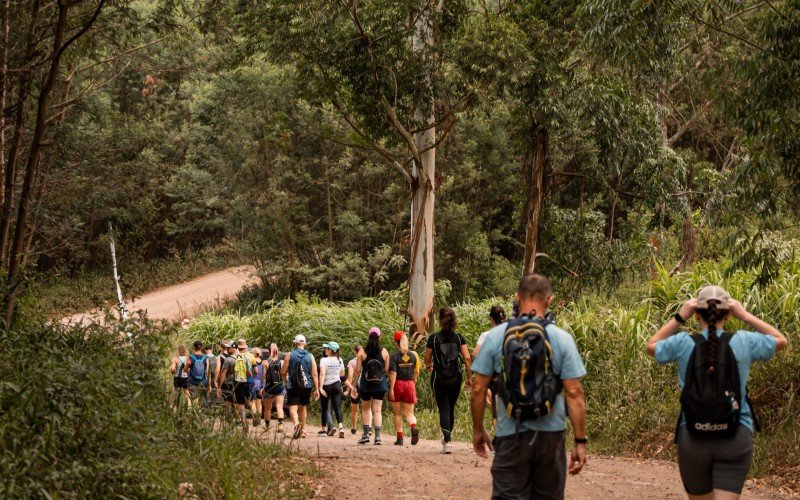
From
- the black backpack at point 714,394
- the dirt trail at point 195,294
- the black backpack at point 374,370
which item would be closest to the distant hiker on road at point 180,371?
the black backpack at point 374,370

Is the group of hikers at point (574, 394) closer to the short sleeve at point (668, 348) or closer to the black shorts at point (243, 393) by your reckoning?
the short sleeve at point (668, 348)

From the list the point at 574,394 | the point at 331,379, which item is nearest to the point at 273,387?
the point at 331,379

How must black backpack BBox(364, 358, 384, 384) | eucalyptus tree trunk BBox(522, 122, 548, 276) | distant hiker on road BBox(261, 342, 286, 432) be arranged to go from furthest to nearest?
eucalyptus tree trunk BBox(522, 122, 548, 276) → distant hiker on road BBox(261, 342, 286, 432) → black backpack BBox(364, 358, 384, 384)

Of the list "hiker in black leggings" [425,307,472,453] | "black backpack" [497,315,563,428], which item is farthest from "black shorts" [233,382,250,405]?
"black backpack" [497,315,563,428]

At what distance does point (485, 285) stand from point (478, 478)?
2624 cm

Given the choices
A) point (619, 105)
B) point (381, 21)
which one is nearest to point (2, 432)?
point (381, 21)

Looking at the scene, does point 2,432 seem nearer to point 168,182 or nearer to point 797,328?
point 797,328

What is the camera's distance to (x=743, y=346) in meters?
5.90

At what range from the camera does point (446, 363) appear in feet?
41.3

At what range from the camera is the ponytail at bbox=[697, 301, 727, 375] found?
5.84 meters

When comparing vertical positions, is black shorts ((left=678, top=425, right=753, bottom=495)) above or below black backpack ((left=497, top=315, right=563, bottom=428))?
below

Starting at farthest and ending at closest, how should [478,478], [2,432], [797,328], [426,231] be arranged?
[426,231] < [797,328] < [478,478] < [2,432]

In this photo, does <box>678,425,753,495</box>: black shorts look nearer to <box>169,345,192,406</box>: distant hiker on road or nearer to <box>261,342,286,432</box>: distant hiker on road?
<box>261,342,286,432</box>: distant hiker on road

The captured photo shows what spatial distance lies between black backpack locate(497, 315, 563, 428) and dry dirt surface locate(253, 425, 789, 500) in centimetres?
410
